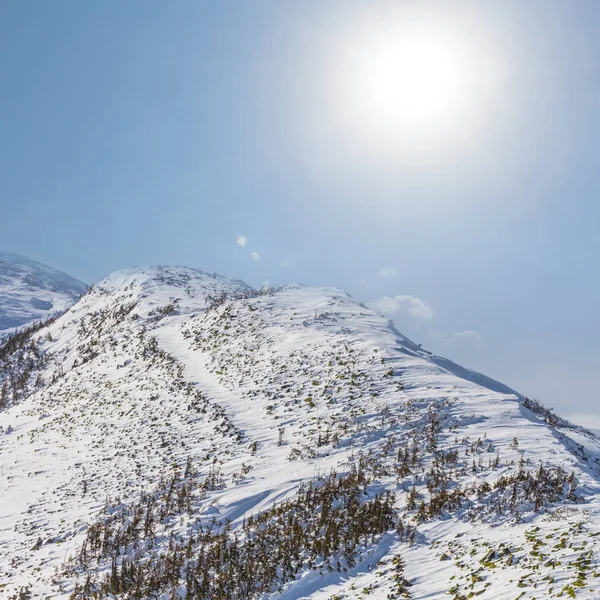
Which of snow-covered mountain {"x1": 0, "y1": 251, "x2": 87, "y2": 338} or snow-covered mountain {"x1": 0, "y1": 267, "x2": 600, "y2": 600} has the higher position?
snow-covered mountain {"x1": 0, "y1": 251, "x2": 87, "y2": 338}

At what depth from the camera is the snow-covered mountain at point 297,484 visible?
30.8 feet

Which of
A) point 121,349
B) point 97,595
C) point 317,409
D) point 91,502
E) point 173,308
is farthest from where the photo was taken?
point 173,308

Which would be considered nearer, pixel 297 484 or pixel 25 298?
pixel 297 484

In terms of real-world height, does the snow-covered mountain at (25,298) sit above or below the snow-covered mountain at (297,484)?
above

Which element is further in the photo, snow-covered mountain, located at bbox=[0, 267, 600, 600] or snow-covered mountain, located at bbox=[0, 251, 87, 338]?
snow-covered mountain, located at bbox=[0, 251, 87, 338]

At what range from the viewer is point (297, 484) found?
1442 cm

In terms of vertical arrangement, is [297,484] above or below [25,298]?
below

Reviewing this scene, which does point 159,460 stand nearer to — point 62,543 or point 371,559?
point 62,543

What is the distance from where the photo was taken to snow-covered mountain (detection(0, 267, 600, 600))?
30.8ft

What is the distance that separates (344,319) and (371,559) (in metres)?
25.1

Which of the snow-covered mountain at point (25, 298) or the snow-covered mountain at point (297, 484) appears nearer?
the snow-covered mountain at point (297, 484)

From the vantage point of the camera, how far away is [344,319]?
3466 centimetres

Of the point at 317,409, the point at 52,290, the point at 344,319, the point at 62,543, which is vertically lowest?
the point at 62,543

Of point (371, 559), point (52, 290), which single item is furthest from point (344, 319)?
point (52, 290)
